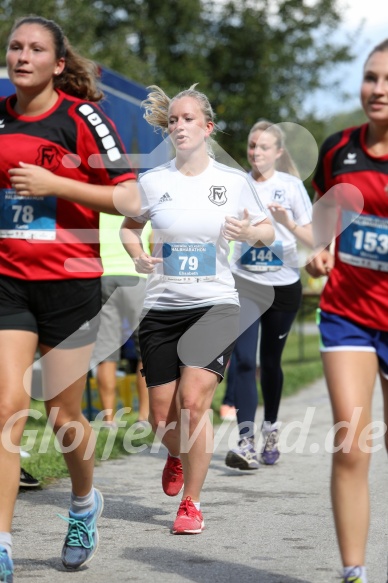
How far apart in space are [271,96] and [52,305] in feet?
112

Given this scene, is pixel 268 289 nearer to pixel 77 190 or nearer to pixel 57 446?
pixel 57 446

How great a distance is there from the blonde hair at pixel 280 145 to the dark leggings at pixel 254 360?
1.06 metres

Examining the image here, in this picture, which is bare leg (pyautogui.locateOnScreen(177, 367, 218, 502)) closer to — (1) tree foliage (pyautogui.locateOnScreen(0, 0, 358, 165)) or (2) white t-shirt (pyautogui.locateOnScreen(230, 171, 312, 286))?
(2) white t-shirt (pyautogui.locateOnScreen(230, 171, 312, 286))

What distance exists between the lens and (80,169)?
14.2 ft

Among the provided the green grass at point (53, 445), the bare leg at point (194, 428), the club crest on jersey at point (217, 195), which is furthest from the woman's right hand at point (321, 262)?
the green grass at point (53, 445)

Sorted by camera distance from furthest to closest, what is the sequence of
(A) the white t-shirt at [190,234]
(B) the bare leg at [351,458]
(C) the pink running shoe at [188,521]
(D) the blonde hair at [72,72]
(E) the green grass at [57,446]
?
(E) the green grass at [57,446], (A) the white t-shirt at [190,234], (C) the pink running shoe at [188,521], (D) the blonde hair at [72,72], (B) the bare leg at [351,458]

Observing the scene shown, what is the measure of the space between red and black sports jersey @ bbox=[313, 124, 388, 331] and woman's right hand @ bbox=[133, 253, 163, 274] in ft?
5.58

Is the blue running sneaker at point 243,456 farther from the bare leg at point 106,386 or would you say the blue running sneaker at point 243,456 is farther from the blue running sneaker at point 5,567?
the blue running sneaker at point 5,567

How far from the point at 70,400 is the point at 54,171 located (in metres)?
0.90

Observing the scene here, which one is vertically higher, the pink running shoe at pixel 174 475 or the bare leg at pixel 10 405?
the bare leg at pixel 10 405

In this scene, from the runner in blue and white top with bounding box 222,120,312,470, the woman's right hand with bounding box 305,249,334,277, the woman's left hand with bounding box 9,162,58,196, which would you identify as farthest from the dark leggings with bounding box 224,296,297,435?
the woman's left hand with bounding box 9,162,58,196

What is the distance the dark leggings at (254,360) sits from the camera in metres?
7.72

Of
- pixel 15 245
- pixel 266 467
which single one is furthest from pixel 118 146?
pixel 266 467

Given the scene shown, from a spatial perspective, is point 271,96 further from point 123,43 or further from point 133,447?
point 133,447
